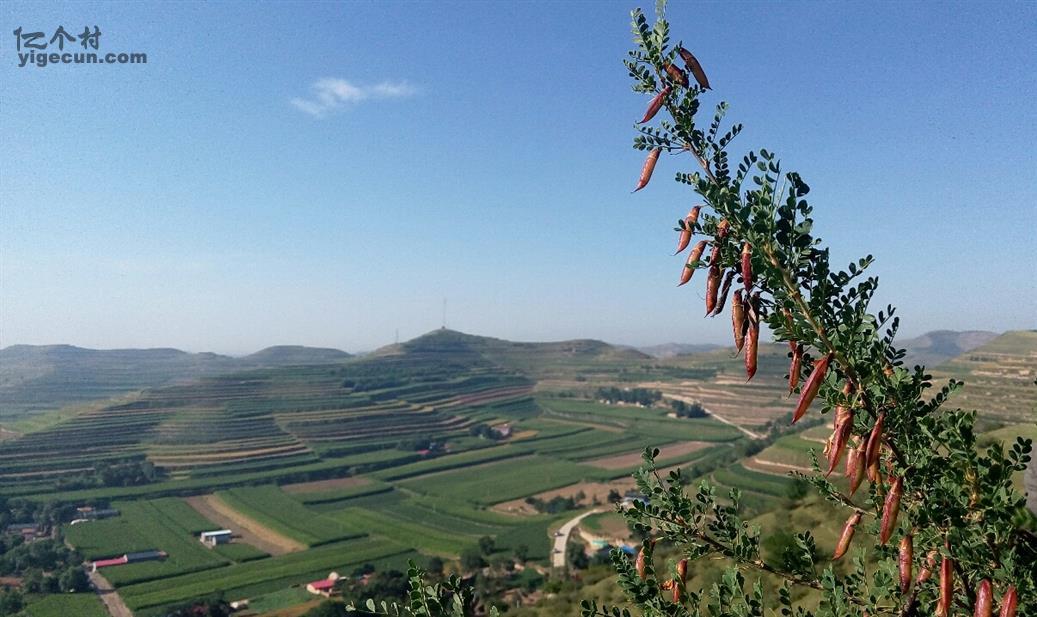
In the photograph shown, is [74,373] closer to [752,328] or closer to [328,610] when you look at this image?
[328,610]

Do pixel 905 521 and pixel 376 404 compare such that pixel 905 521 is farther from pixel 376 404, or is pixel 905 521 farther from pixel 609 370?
pixel 609 370

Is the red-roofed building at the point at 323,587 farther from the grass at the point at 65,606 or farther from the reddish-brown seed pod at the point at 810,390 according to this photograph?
the reddish-brown seed pod at the point at 810,390

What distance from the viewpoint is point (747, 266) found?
2781mm

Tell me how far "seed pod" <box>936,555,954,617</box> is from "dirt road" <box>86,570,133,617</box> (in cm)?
4723

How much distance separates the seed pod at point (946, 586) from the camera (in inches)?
104

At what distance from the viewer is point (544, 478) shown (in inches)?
3017

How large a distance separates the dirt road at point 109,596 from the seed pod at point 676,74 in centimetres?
4719

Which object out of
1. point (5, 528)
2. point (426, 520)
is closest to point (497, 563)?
point (426, 520)

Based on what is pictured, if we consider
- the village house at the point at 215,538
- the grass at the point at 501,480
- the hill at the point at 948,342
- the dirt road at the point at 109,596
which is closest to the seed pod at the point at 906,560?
the dirt road at the point at 109,596

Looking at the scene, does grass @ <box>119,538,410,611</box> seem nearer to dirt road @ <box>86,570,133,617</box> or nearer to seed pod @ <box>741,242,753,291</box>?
dirt road @ <box>86,570,133,617</box>

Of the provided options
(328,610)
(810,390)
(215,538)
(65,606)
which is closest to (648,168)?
(810,390)

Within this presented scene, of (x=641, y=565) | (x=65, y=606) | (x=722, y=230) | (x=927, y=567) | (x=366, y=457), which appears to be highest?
(x=722, y=230)

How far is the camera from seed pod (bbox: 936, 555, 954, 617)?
2.64 metres

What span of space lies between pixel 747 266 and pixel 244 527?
63.6 meters
